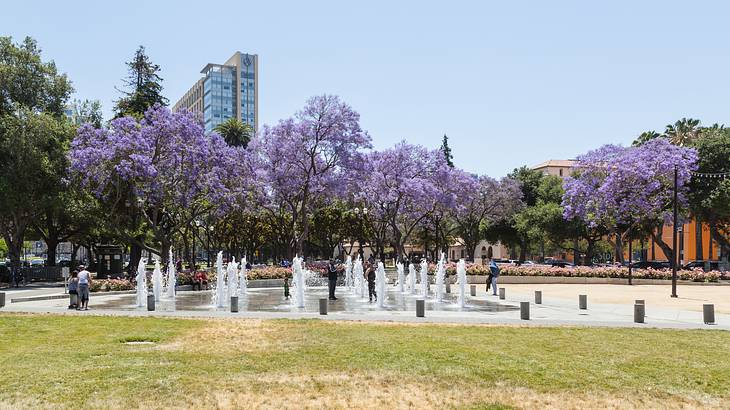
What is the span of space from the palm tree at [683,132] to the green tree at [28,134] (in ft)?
160

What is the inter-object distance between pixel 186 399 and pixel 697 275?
39758 millimetres

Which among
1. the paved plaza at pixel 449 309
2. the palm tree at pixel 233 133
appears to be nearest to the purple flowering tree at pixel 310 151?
the paved plaza at pixel 449 309

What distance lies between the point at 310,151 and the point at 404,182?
741 centimetres

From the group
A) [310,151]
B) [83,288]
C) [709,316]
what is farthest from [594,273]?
[83,288]

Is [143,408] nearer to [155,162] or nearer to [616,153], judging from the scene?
[155,162]

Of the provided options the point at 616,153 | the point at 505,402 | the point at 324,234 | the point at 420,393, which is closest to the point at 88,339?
the point at 420,393

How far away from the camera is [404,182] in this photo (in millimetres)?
47281

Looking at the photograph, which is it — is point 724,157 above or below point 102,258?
above

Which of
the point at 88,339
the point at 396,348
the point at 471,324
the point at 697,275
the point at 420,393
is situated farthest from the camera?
the point at 697,275

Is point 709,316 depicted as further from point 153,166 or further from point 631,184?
point 631,184

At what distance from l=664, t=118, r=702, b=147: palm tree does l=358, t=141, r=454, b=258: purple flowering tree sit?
23.6 metres

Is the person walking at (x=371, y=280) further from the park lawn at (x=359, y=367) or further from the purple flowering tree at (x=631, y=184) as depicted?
the purple flowering tree at (x=631, y=184)

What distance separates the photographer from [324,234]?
218ft

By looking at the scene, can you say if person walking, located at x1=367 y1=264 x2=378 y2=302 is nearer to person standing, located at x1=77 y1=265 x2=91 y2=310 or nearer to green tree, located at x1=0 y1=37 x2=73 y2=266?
person standing, located at x1=77 y1=265 x2=91 y2=310
